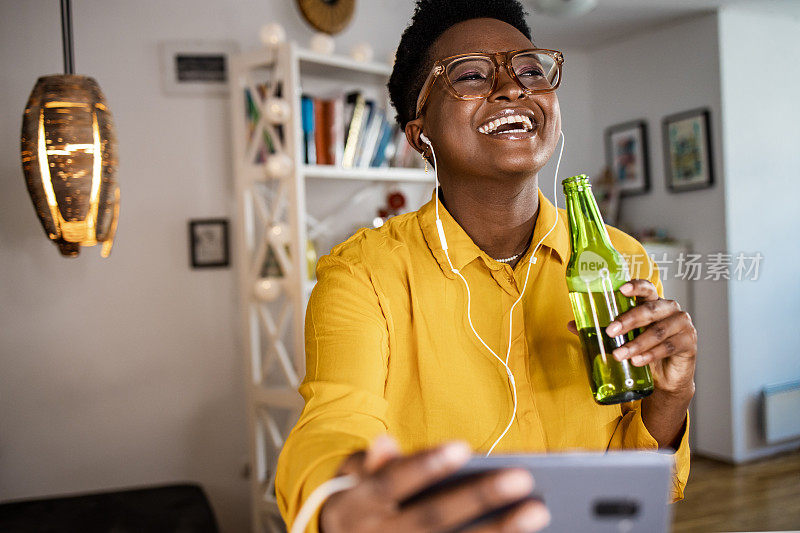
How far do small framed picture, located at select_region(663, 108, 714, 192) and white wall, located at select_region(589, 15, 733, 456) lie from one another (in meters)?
0.04

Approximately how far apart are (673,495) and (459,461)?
74 centimetres

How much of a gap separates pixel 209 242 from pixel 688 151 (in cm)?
268

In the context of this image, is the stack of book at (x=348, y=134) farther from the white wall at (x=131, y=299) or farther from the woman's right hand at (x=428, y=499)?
the woman's right hand at (x=428, y=499)

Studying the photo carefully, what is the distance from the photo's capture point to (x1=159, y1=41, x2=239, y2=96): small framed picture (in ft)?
9.09

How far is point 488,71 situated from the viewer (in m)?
1.00

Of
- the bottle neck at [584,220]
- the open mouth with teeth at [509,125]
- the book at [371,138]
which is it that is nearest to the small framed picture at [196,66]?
the book at [371,138]

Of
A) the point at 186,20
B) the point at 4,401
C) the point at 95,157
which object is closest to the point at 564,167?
the point at 186,20

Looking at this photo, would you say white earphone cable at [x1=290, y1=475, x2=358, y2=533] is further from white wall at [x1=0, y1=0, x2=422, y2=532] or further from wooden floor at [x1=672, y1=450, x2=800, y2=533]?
wooden floor at [x1=672, y1=450, x2=800, y2=533]

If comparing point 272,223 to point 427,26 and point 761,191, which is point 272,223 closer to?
point 427,26

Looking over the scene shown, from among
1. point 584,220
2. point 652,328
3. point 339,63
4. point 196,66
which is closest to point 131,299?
point 196,66

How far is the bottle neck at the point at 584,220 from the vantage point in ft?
2.82

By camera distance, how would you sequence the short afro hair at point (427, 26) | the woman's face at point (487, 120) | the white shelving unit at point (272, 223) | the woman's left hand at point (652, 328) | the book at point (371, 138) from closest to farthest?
the woman's left hand at point (652, 328)
the woman's face at point (487, 120)
the short afro hair at point (427, 26)
the white shelving unit at point (272, 223)
the book at point (371, 138)

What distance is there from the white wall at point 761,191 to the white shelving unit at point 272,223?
1991 mm

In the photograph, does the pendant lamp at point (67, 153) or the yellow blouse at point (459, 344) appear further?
the pendant lamp at point (67, 153)
